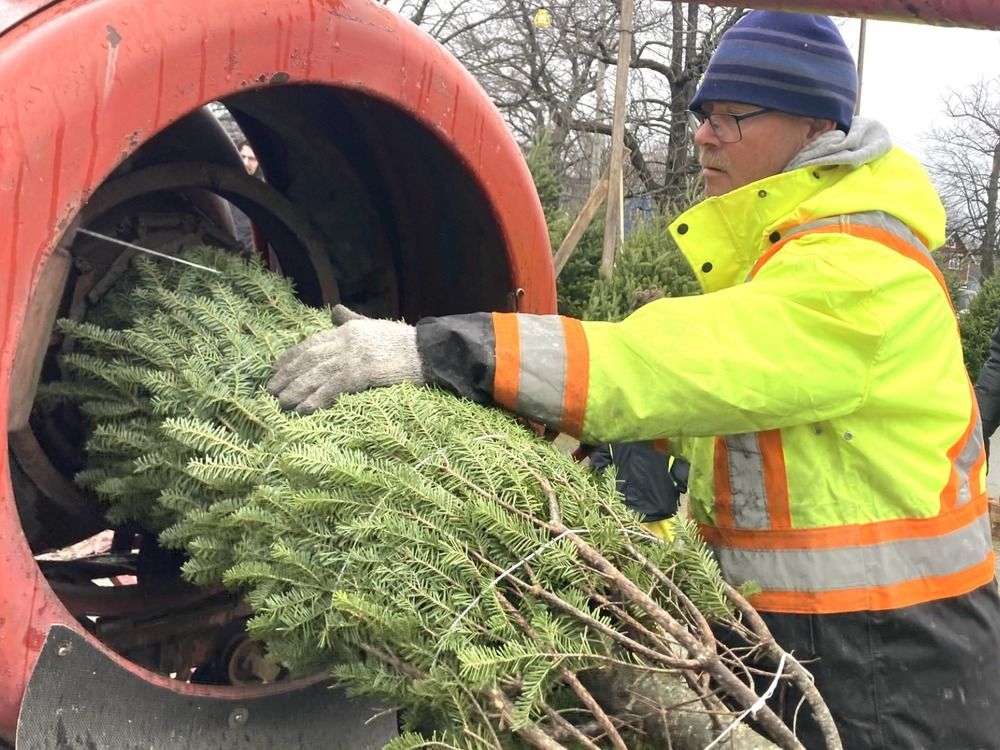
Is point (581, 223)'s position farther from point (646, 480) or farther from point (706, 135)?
point (706, 135)

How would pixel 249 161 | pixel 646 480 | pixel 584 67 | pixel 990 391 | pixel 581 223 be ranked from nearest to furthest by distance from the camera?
pixel 646 480
pixel 249 161
pixel 990 391
pixel 581 223
pixel 584 67

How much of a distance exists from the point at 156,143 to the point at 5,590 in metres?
1.16

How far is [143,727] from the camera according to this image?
5.36 feet

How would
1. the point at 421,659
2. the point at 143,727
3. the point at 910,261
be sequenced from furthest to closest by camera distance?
1. the point at 910,261
2. the point at 143,727
3. the point at 421,659

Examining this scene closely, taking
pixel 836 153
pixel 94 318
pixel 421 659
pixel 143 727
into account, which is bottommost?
pixel 143 727

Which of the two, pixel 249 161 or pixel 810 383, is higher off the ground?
pixel 810 383

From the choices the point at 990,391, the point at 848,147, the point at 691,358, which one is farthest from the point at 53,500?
the point at 990,391

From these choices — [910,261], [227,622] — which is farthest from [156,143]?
[910,261]

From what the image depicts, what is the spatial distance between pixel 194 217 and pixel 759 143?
4.06 ft

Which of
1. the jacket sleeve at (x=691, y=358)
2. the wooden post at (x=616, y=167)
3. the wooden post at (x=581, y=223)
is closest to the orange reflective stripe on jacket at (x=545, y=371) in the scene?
the jacket sleeve at (x=691, y=358)

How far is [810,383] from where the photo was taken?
1.65 m

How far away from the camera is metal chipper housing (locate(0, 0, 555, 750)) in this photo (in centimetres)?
143

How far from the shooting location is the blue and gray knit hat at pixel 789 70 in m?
2.02

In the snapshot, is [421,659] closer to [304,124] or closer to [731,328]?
[731,328]
